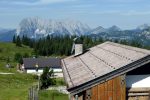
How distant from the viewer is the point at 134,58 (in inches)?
643

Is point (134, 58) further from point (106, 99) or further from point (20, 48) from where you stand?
point (20, 48)

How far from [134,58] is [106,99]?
84.9 inches

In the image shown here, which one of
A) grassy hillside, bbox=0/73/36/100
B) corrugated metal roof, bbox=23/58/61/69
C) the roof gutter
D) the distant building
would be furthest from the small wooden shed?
corrugated metal roof, bbox=23/58/61/69

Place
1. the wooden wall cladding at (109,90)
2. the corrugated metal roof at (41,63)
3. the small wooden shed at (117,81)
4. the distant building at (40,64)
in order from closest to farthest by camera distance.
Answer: the small wooden shed at (117,81) < the wooden wall cladding at (109,90) < the distant building at (40,64) < the corrugated metal roof at (41,63)

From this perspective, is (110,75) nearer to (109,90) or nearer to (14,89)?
(109,90)

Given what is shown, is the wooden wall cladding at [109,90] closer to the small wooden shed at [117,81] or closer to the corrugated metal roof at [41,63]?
the small wooden shed at [117,81]

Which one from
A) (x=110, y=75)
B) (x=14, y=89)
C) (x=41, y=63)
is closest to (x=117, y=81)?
(x=110, y=75)

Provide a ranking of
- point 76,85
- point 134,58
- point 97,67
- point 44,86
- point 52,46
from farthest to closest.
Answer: point 52,46 → point 44,86 → point 97,67 → point 134,58 → point 76,85

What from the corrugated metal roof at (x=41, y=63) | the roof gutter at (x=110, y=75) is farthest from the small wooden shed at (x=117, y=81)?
the corrugated metal roof at (x=41, y=63)

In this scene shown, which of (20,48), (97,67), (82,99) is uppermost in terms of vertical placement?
(97,67)

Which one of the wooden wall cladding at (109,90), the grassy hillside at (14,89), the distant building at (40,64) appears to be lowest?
the distant building at (40,64)

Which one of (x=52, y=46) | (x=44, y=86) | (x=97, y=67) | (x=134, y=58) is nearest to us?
(x=134, y=58)

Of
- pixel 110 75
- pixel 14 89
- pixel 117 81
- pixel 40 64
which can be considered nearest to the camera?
pixel 110 75

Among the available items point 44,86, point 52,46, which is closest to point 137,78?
point 44,86
